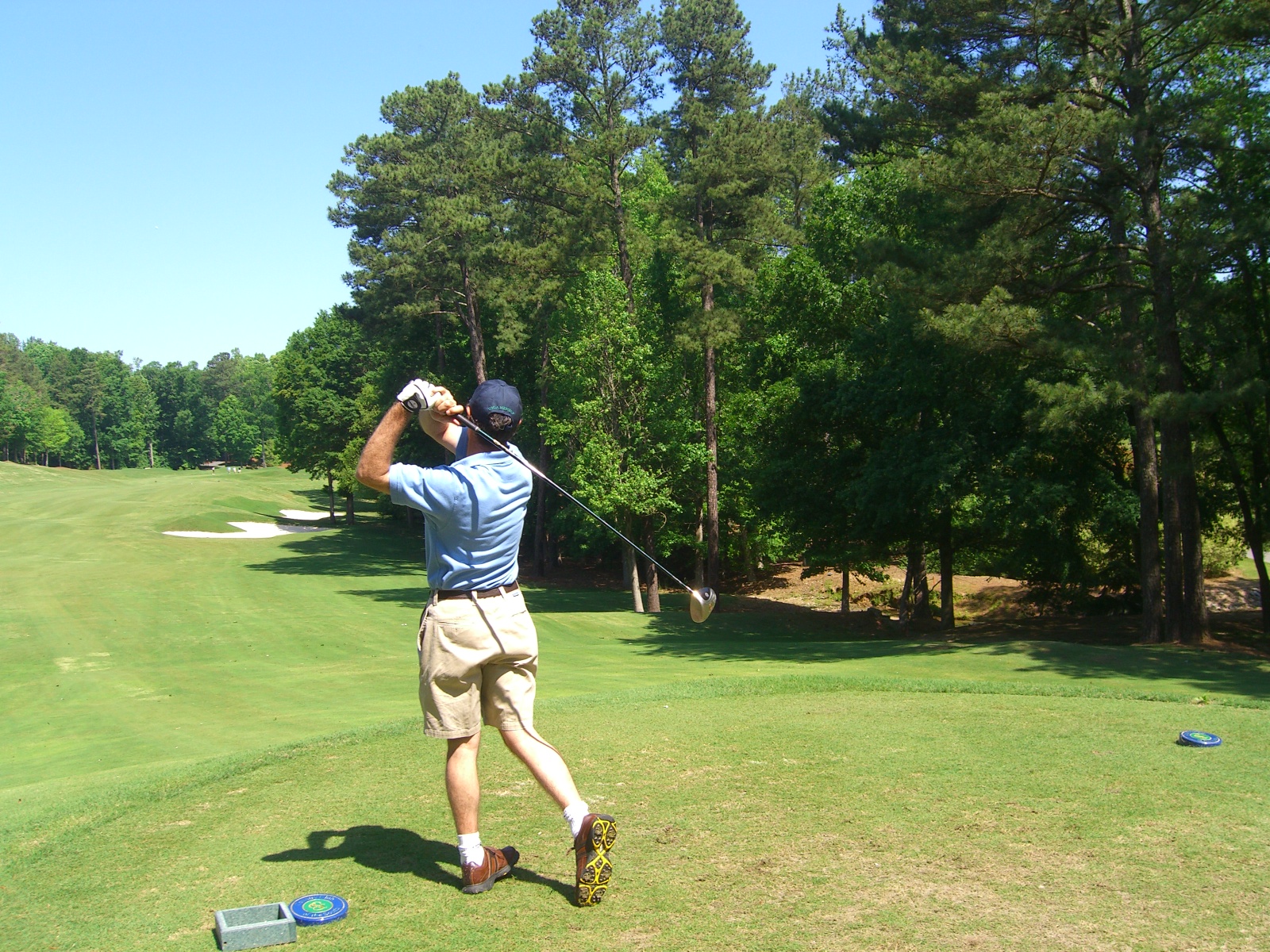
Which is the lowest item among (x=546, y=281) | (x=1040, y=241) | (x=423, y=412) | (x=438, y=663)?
Answer: (x=438, y=663)

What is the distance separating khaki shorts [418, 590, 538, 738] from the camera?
454 centimetres

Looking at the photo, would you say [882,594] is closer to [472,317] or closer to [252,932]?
[472,317]

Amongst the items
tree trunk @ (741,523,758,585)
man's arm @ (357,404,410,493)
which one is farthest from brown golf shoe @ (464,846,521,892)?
tree trunk @ (741,523,758,585)

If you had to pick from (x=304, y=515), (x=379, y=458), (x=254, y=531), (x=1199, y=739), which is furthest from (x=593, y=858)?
(x=304, y=515)

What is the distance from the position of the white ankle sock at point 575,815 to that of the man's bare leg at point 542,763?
0.10 metres

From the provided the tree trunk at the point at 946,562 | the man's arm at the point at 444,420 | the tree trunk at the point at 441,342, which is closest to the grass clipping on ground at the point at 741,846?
the man's arm at the point at 444,420

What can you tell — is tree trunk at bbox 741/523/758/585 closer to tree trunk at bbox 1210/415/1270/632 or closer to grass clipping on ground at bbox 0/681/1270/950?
tree trunk at bbox 1210/415/1270/632

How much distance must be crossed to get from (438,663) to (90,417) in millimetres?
136084

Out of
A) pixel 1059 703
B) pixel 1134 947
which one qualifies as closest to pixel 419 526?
pixel 1059 703

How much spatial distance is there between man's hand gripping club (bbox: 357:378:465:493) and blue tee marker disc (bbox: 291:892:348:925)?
1718mm

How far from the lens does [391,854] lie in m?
4.81

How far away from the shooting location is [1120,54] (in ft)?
65.0

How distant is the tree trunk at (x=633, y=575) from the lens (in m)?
32.9

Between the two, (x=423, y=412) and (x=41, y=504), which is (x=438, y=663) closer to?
(x=423, y=412)
